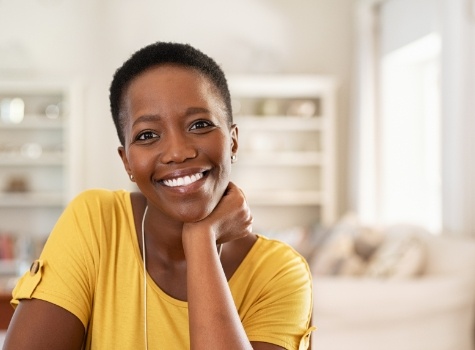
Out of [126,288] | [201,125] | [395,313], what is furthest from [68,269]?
[395,313]

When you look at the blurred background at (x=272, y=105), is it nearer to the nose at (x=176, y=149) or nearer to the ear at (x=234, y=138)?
the ear at (x=234, y=138)

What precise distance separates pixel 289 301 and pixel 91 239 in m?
0.38

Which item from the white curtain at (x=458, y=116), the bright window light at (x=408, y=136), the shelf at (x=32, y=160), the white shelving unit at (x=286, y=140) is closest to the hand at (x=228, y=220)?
the white curtain at (x=458, y=116)

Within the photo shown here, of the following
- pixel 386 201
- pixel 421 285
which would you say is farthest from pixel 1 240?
pixel 421 285

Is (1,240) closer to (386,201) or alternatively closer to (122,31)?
(122,31)

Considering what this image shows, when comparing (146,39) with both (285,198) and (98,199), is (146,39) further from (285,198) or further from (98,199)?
(98,199)

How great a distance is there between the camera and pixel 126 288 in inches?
55.4

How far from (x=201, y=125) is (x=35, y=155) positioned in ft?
17.7

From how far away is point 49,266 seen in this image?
4.52ft

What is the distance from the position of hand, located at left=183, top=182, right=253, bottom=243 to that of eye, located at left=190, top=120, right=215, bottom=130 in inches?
6.6

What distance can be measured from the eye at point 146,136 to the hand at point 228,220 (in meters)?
0.18

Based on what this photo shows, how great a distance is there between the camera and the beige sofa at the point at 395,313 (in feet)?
11.6

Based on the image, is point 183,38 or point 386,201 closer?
point 386,201

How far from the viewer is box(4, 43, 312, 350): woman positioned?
52.2 inches
